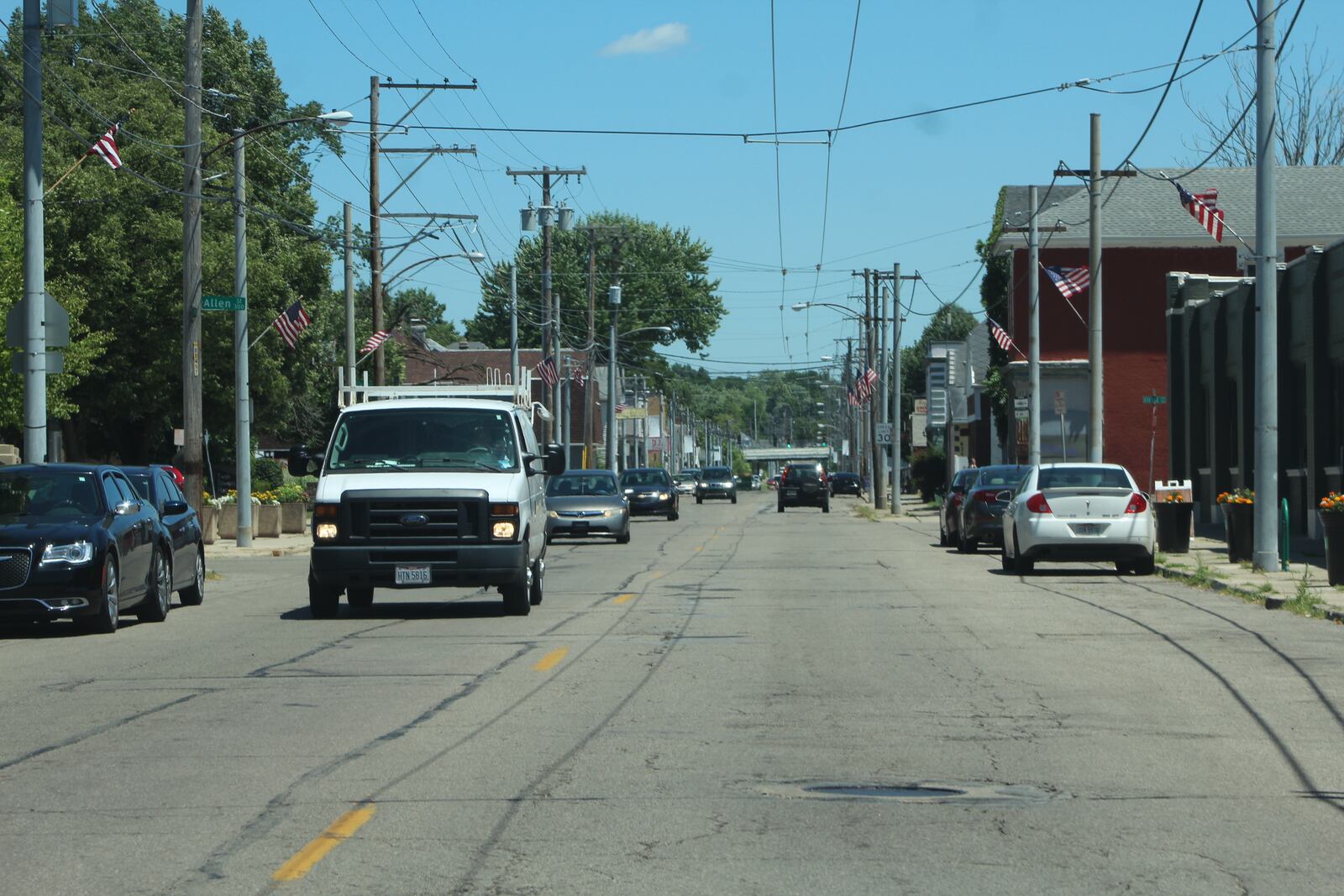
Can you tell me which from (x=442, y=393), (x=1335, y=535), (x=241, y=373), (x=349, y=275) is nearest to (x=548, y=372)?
(x=349, y=275)

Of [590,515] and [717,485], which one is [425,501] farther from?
[717,485]

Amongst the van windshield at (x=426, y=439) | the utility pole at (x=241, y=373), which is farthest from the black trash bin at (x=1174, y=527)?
the utility pole at (x=241, y=373)

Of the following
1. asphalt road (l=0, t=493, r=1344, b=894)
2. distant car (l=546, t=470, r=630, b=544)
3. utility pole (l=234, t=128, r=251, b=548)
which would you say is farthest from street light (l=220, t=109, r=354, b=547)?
asphalt road (l=0, t=493, r=1344, b=894)

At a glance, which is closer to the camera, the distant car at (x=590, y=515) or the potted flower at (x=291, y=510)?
the distant car at (x=590, y=515)

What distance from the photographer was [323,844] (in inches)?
286

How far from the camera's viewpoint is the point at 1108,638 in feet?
51.2

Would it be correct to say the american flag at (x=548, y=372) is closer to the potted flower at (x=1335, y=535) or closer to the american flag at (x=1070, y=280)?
the american flag at (x=1070, y=280)

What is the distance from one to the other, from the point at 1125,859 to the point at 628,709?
465cm

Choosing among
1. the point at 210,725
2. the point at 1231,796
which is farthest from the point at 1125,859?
the point at 210,725

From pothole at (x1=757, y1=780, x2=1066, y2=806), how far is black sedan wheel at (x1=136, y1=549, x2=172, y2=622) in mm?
11080

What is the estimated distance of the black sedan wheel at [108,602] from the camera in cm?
1641

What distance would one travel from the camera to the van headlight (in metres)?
16.0

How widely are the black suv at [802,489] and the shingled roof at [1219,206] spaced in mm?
12996

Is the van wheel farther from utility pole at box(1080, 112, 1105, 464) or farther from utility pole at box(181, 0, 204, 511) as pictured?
utility pole at box(1080, 112, 1105, 464)
